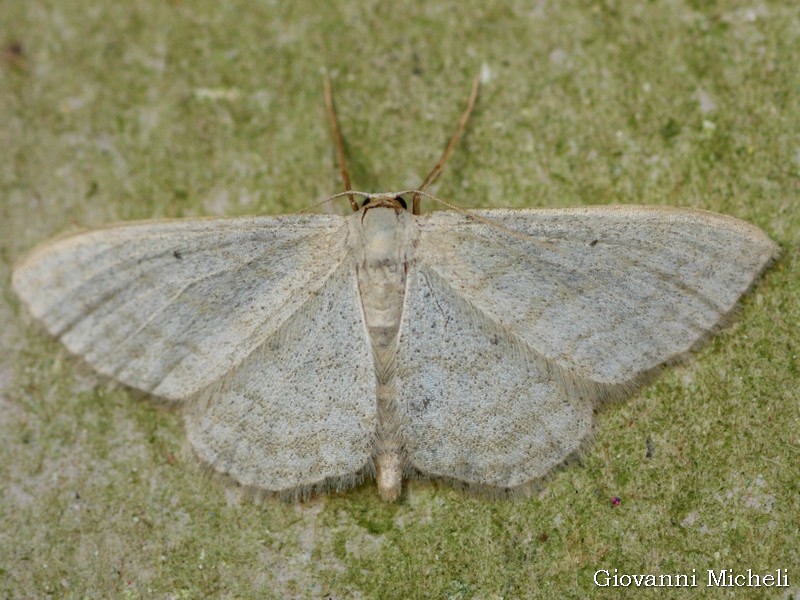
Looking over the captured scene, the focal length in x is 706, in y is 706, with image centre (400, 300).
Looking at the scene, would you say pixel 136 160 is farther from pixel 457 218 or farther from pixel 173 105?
pixel 457 218

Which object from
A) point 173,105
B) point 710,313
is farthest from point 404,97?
point 710,313

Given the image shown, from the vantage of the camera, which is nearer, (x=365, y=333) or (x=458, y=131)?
(x=365, y=333)

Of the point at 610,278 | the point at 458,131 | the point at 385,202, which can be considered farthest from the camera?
the point at 458,131

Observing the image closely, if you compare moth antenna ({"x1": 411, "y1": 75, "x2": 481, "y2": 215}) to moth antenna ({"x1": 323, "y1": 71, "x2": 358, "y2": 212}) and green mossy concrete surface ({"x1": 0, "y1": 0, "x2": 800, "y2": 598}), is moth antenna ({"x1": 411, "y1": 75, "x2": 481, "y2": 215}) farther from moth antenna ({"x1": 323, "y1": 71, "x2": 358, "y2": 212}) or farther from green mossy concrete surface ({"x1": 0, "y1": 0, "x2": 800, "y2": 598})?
moth antenna ({"x1": 323, "y1": 71, "x2": 358, "y2": 212})

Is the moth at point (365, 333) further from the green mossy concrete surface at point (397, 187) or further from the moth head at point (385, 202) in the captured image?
the green mossy concrete surface at point (397, 187)

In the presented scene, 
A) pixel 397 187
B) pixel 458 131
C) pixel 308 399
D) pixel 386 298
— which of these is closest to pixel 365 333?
pixel 386 298

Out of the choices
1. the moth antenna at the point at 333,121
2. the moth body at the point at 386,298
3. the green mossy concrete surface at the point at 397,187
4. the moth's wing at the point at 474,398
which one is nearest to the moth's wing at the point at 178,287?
the moth body at the point at 386,298

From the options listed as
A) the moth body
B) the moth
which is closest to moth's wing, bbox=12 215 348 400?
the moth

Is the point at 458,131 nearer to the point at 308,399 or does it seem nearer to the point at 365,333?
the point at 365,333
